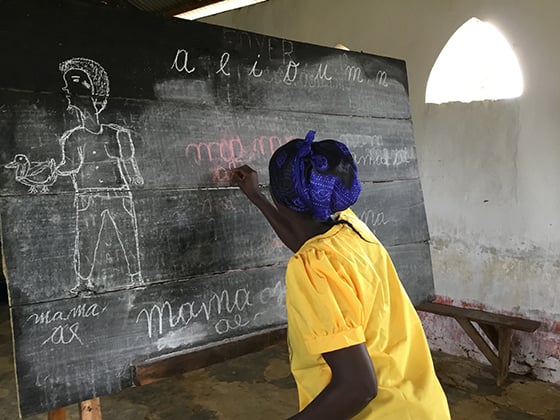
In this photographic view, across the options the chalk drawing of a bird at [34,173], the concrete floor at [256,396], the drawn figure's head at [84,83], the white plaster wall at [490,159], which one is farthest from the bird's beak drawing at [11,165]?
the white plaster wall at [490,159]

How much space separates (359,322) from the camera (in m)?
1.20

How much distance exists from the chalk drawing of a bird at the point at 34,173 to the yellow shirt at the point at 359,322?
0.73 m

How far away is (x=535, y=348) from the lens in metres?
3.72

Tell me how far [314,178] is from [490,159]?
9.52 feet

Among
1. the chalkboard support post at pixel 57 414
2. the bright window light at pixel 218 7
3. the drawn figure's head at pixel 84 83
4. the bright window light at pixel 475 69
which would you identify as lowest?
the chalkboard support post at pixel 57 414

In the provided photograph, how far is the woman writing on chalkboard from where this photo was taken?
118 centimetres

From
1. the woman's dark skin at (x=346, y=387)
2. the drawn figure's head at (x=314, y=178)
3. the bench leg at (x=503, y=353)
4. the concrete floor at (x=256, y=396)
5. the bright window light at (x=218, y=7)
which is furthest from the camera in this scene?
the bright window light at (x=218, y=7)

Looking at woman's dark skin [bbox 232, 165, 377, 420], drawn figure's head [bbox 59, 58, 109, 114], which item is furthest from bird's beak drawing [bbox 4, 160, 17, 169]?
woman's dark skin [bbox 232, 165, 377, 420]

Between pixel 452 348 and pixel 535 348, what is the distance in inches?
25.0

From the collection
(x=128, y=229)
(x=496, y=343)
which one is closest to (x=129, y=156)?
(x=128, y=229)

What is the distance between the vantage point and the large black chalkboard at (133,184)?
1.48 m

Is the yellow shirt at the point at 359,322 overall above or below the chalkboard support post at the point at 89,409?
above

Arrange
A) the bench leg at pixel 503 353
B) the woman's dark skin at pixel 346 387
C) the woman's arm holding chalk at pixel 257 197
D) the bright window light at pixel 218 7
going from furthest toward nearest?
the bright window light at pixel 218 7 → the bench leg at pixel 503 353 → the woman's arm holding chalk at pixel 257 197 → the woman's dark skin at pixel 346 387

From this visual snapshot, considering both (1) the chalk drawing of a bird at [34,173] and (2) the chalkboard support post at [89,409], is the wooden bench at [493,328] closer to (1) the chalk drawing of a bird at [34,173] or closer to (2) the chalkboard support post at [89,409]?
(2) the chalkboard support post at [89,409]
